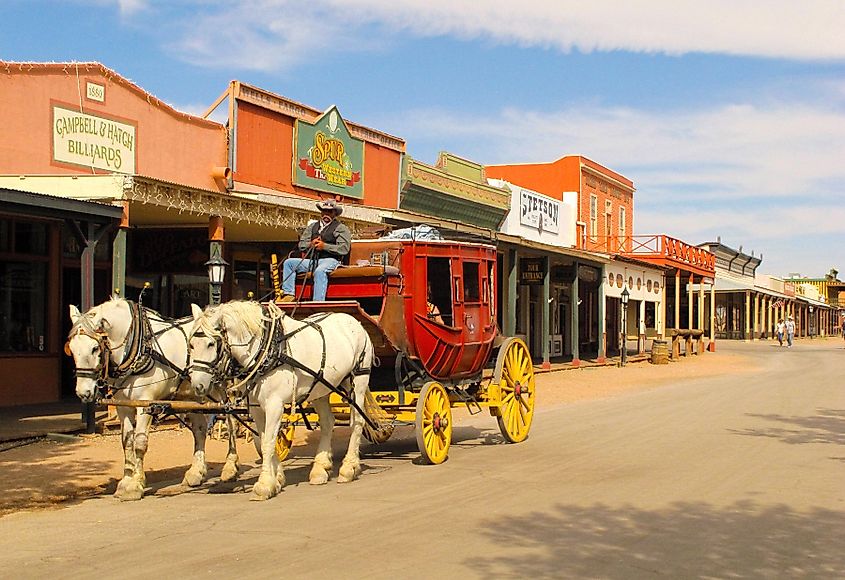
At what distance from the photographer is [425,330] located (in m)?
12.0

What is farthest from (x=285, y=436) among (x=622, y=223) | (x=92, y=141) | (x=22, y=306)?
(x=622, y=223)

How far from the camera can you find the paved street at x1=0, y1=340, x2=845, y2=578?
21.8 ft

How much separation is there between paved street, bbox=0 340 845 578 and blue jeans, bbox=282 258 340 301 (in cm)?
200

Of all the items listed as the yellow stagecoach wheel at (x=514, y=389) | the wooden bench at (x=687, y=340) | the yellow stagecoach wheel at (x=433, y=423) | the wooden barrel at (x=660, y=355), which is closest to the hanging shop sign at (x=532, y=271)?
the wooden barrel at (x=660, y=355)

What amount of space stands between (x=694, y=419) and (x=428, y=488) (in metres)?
8.25

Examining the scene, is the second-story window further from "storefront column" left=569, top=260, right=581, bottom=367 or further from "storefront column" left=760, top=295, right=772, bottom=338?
"storefront column" left=760, top=295, right=772, bottom=338

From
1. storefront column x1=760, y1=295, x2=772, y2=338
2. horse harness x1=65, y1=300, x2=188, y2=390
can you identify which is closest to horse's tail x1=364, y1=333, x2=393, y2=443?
horse harness x1=65, y1=300, x2=188, y2=390

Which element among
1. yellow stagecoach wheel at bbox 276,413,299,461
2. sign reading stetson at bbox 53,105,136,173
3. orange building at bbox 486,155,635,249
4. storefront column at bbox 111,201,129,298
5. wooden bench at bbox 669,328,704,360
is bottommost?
yellow stagecoach wheel at bbox 276,413,299,461

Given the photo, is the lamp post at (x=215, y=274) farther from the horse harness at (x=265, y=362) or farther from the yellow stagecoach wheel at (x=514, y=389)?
the horse harness at (x=265, y=362)

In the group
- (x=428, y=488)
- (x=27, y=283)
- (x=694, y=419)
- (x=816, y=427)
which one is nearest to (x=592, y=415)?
(x=694, y=419)

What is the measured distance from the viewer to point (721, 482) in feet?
33.1

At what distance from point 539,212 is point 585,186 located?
5.85 meters

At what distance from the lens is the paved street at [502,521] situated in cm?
666

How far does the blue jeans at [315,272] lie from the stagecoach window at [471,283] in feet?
6.77
